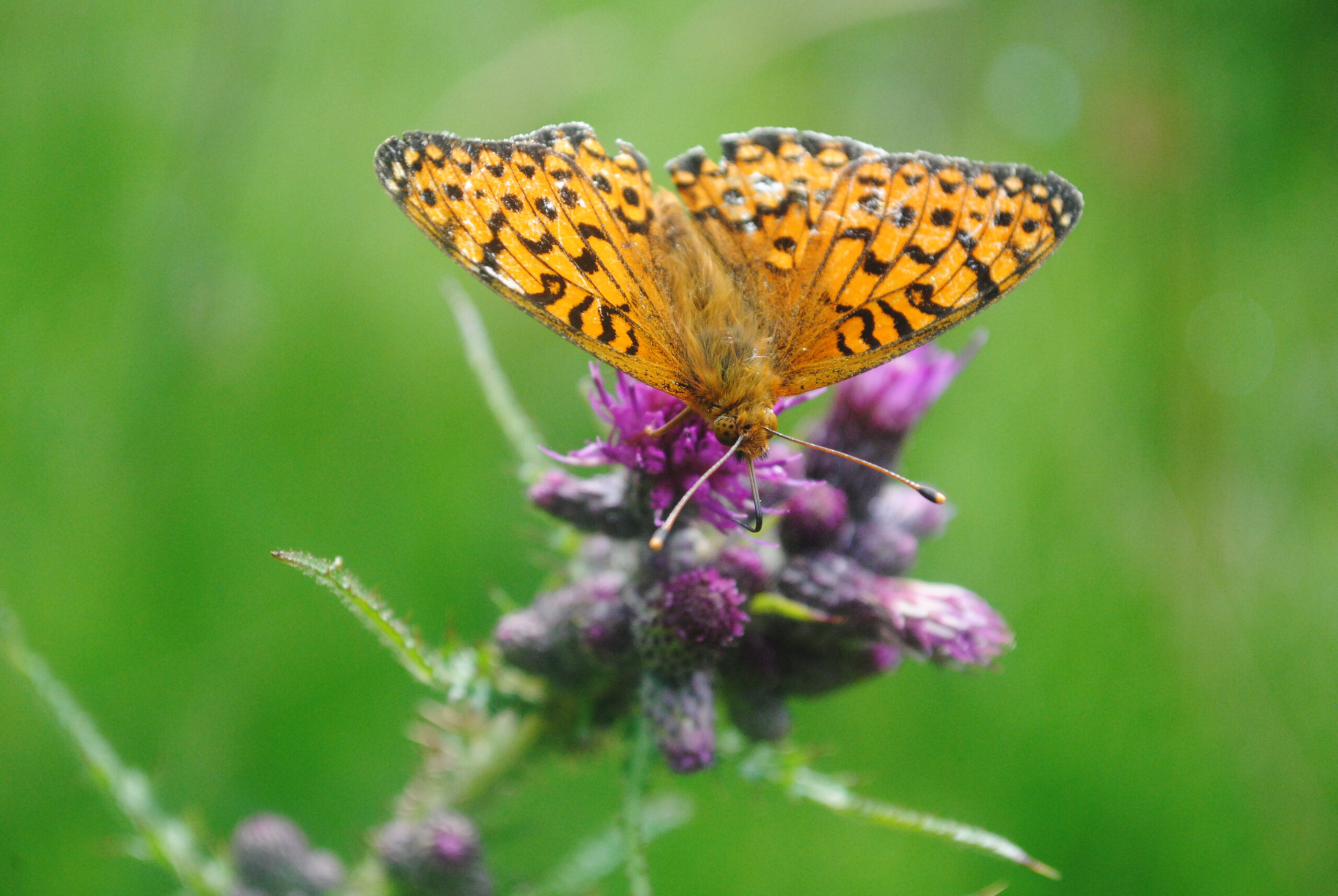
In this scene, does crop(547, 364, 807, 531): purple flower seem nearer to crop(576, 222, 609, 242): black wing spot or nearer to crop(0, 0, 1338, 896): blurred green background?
crop(576, 222, 609, 242): black wing spot

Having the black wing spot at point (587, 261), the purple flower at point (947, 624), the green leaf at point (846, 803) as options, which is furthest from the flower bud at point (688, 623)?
the black wing spot at point (587, 261)

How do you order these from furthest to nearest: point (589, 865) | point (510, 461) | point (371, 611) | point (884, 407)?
point (510, 461)
point (884, 407)
point (589, 865)
point (371, 611)

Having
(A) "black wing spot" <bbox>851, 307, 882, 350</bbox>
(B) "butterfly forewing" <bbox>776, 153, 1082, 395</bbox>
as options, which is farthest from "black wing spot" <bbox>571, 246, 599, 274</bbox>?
(A) "black wing spot" <bbox>851, 307, 882, 350</bbox>

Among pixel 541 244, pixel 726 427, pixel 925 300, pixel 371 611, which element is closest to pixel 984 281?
pixel 925 300

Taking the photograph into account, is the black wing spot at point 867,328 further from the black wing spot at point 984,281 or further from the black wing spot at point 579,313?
the black wing spot at point 579,313

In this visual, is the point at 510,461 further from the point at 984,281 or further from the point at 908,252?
the point at 984,281

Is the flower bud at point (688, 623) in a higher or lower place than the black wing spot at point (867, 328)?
lower

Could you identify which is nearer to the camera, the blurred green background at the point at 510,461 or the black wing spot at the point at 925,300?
the black wing spot at the point at 925,300
